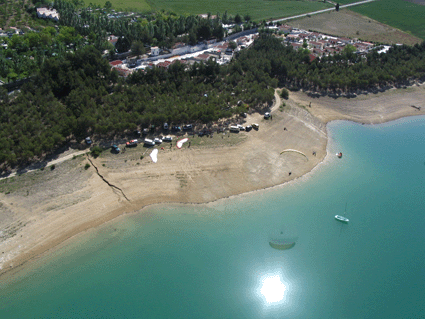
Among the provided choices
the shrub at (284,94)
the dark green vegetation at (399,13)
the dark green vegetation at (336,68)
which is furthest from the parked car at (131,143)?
the dark green vegetation at (399,13)

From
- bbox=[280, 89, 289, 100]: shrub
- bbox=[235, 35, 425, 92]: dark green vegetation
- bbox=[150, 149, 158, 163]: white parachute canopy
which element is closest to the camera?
bbox=[150, 149, 158, 163]: white parachute canopy

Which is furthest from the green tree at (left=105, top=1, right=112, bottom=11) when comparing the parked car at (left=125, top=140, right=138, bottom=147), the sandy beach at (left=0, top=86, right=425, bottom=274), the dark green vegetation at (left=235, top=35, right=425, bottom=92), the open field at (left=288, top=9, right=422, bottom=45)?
the parked car at (left=125, top=140, right=138, bottom=147)

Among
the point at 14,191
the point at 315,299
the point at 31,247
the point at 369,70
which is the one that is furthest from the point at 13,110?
the point at 369,70

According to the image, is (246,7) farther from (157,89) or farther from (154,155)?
(154,155)

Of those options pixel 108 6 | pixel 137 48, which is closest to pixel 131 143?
pixel 137 48

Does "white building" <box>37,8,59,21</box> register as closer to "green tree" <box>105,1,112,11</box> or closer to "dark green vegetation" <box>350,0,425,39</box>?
"green tree" <box>105,1,112,11</box>
